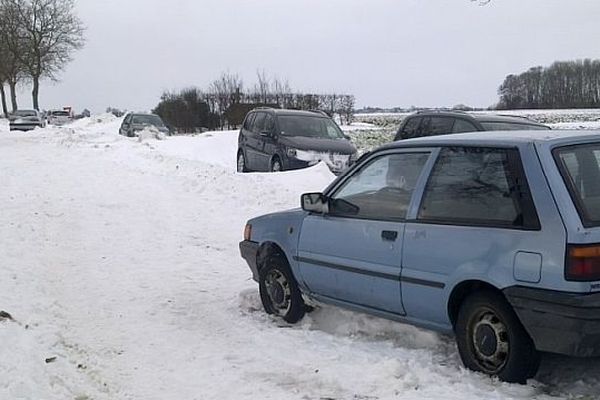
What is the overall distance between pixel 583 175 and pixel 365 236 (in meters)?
1.63

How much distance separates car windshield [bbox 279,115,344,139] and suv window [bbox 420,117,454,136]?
158 inches

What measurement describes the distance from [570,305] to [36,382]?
324 cm

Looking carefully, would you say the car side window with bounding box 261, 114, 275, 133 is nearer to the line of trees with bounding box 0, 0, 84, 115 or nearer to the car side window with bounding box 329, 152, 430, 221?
the car side window with bounding box 329, 152, 430, 221

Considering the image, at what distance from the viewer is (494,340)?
15.0 ft

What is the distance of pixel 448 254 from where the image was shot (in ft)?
15.5

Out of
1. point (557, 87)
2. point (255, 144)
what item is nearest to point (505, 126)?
point (255, 144)

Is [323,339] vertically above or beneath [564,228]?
beneath

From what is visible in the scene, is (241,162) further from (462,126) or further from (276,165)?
(462,126)

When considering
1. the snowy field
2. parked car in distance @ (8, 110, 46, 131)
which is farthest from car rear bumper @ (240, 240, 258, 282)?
parked car in distance @ (8, 110, 46, 131)

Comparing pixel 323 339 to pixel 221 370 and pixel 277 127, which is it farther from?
pixel 277 127

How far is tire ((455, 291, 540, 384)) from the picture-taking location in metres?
4.41

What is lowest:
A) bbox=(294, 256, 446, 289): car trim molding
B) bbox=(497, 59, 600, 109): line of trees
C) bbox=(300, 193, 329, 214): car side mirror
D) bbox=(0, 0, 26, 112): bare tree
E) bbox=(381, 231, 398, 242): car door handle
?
bbox=(294, 256, 446, 289): car trim molding

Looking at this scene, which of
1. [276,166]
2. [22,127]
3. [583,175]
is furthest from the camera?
[22,127]

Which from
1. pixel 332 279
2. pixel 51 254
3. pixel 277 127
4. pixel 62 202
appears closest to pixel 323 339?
pixel 332 279
